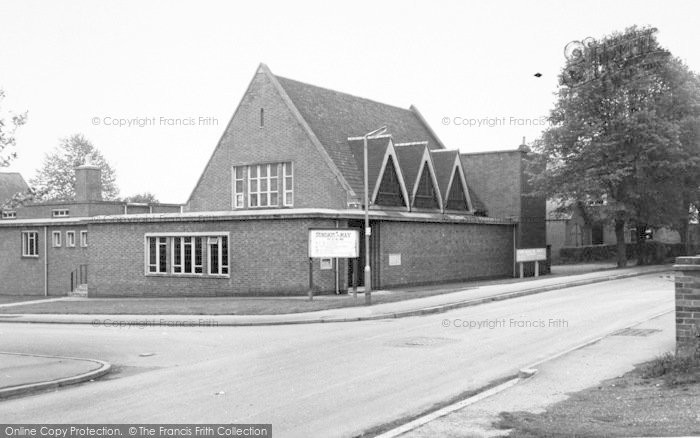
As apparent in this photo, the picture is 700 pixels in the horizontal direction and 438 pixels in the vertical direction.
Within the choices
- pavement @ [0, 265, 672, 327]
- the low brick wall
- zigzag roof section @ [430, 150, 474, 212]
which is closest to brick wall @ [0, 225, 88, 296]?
pavement @ [0, 265, 672, 327]

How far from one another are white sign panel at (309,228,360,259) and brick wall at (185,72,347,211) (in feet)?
35.0

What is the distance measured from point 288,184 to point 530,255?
13814 mm

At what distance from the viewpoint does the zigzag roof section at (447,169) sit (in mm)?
46531

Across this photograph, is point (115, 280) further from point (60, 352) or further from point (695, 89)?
point (695, 89)

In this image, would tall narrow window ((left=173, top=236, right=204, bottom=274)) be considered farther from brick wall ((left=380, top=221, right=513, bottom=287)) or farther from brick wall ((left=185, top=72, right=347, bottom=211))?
brick wall ((left=380, top=221, right=513, bottom=287))

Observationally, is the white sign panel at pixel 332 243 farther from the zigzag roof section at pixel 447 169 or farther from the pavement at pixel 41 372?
the zigzag roof section at pixel 447 169

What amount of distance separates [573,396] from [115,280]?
30.8 meters

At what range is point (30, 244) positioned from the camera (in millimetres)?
47281

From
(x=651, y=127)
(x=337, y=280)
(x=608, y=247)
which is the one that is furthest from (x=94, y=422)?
(x=608, y=247)

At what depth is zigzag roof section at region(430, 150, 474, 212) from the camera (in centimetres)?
4653

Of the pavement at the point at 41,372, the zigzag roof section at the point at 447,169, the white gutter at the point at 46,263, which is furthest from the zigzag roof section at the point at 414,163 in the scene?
the pavement at the point at 41,372

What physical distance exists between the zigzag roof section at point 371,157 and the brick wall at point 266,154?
154 cm

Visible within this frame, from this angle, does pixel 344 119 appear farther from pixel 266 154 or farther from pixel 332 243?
pixel 332 243

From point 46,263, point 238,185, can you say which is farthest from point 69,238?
point 238,185
